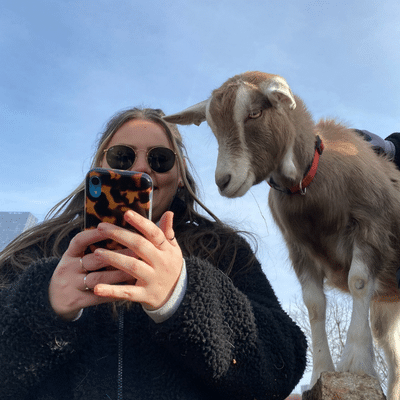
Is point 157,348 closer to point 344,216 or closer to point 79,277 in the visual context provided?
point 79,277

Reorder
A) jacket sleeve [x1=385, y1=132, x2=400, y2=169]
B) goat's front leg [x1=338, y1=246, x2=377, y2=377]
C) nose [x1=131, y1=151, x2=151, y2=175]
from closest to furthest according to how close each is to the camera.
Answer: nose [x1=131, y1=151, x2=151, y2=175] < goat's front leg [x1=338, y1=246, x2=377, y2=377] < jacket sleeve [x1=385, y1=132, x2=400, y2=169]

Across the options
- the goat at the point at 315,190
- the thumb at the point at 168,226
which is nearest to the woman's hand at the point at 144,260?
the thumb at the point at 168,226

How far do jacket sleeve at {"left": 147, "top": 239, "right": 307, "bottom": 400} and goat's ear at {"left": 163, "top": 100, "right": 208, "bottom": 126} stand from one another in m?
1.36

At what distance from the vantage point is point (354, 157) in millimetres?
3201

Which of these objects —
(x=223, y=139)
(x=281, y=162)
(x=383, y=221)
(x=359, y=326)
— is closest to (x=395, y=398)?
(x=359, y=326)

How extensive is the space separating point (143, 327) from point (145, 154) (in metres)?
1.00

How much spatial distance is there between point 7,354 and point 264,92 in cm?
205

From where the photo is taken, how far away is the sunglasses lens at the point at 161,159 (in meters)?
2.58

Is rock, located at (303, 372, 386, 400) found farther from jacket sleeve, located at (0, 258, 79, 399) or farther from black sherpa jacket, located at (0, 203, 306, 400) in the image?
jacket sleeve, located at (0, 258, 79, 399)

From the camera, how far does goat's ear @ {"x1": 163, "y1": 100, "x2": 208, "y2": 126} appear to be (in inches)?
121

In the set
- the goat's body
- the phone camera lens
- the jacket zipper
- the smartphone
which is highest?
the goat's body

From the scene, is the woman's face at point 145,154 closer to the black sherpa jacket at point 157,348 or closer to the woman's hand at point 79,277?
the black sherpa jacket at point 157,348

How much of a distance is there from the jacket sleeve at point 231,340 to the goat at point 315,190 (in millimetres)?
752

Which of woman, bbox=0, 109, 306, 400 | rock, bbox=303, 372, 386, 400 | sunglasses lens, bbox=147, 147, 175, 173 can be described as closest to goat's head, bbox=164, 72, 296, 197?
sunglasses lens, bbox=147, 147, 175, 173
